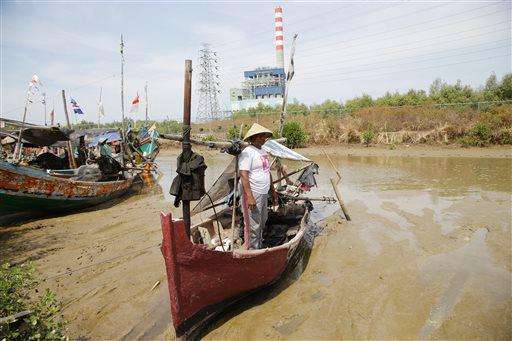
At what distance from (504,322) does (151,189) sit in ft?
42.6

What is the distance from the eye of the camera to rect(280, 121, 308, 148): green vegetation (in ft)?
81.6

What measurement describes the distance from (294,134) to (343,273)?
1952 cm

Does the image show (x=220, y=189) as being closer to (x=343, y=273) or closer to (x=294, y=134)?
(x=343, y=273)

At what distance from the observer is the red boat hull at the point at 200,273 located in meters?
3.76

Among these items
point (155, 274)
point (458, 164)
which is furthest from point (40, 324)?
point (458, 164)

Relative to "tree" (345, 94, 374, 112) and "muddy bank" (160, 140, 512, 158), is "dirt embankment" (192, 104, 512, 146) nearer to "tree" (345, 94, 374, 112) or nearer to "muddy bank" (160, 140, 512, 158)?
"muddy bank" (160, 140, 512, 158)

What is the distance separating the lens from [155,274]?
5949mm

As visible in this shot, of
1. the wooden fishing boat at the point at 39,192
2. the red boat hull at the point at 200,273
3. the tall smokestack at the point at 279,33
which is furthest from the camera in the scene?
the tall smokestack at the point at 279,33

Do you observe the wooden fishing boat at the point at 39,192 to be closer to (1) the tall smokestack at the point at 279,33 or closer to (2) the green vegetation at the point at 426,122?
(2) the green vegetation at the point at 426,122

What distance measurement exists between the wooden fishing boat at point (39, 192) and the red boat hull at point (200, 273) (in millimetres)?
6902

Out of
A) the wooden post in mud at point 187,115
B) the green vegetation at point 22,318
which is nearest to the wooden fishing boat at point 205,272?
the wooden post in mud at point 187,115

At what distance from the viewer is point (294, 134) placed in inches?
982

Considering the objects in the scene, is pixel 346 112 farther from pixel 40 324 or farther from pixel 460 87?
pixel 40 324

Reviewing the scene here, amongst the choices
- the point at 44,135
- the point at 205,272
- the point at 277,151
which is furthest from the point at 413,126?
the point at 205,272
